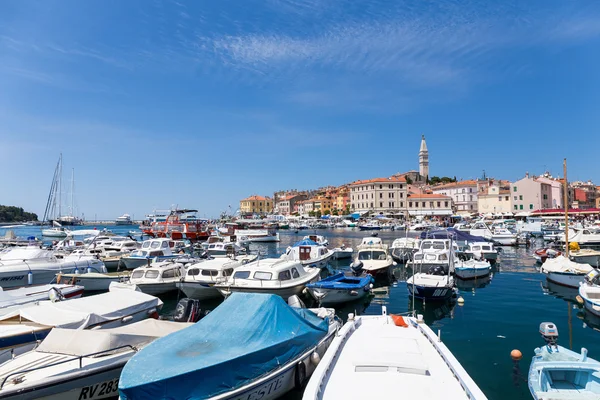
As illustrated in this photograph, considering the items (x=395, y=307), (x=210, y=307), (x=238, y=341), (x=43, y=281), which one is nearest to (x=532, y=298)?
(x=395, y=307)

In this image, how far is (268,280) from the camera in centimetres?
1830

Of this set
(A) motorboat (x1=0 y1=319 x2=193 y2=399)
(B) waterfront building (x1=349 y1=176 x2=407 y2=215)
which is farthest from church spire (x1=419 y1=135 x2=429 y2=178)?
(A) motorboat (x1=0 y1=319 x2=193 y2=399)

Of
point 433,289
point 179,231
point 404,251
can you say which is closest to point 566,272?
point 433,289

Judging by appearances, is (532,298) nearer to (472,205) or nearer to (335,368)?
(335,368)

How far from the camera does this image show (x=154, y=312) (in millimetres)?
14383

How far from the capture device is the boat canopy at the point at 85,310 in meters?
11.1

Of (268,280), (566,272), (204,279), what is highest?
(268,280)

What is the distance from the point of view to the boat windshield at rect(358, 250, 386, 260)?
2872 cm

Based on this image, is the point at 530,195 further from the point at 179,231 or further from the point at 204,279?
the point at 204,279

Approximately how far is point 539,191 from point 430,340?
109m

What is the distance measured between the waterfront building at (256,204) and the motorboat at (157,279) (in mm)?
167586

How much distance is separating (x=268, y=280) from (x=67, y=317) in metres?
8.87

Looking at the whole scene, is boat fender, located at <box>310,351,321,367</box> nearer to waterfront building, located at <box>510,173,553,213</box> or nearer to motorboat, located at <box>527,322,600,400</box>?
motorboat, located at <box>527,322,600,400</box>

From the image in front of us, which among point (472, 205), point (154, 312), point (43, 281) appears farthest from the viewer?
point (472, 205)
